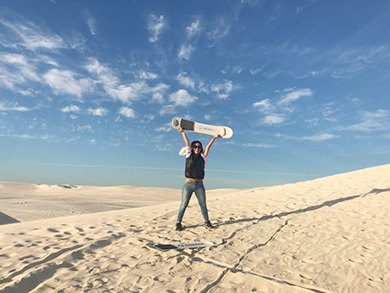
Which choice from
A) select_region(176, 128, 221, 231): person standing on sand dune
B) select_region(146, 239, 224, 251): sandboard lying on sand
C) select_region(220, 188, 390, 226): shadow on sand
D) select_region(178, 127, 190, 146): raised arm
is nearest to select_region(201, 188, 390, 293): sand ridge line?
select_region(220, 188, 390, 226): shadow on sand

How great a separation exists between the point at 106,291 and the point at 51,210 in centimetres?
1544

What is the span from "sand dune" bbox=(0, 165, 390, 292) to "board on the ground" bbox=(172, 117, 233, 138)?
108 inches

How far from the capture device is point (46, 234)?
6.63 meters

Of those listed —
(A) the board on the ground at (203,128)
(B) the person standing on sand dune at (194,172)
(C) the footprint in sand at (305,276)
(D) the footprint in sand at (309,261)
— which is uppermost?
(A) the board on the ground at (203,128)

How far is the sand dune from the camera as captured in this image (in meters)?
4.20

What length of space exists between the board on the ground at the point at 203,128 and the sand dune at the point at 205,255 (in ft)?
9.03

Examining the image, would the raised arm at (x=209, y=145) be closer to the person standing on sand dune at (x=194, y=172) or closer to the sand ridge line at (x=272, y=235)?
the person standing on sand dune at (x=194, y=172)

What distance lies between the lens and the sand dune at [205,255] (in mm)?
4203

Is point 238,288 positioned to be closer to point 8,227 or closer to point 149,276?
point 149,276

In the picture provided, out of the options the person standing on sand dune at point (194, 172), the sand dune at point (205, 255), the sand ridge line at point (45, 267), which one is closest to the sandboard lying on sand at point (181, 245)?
the sand dune at point (205, 255)

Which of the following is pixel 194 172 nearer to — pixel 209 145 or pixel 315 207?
pixel 209 145

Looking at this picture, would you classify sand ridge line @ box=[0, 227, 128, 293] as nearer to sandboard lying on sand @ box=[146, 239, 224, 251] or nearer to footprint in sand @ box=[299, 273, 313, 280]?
sandboard lying on sand @ box=[146, 239, 224, 251]

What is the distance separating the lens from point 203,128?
809cm

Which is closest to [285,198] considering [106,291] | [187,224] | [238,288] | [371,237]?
[371,237]
